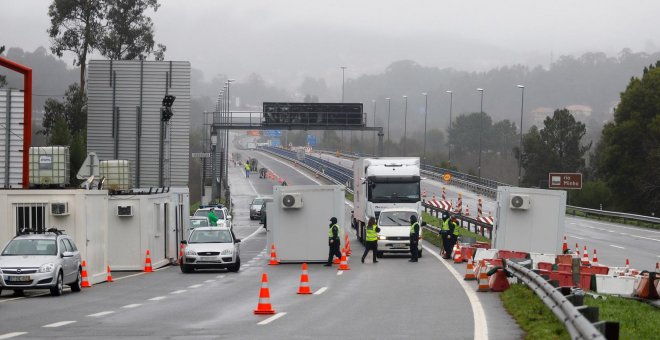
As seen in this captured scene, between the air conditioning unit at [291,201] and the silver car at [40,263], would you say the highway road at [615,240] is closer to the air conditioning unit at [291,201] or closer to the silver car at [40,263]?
the air conditioning unit at [291,201]

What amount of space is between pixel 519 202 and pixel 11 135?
19.2m

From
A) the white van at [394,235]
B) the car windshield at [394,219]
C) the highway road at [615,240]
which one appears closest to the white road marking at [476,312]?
the white van at [394,235]

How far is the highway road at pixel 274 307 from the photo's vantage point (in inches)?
666

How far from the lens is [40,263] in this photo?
2506 cm

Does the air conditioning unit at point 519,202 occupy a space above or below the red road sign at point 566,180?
above

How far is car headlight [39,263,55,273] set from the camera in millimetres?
25031

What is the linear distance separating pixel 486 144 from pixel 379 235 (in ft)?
504

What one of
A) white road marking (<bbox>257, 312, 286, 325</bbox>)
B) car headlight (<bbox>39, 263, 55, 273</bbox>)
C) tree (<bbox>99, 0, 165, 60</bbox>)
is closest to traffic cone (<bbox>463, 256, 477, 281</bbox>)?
car headlight (<bbox>39, 263, 55, 273</bbox>)

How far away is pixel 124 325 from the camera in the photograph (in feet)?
59.3

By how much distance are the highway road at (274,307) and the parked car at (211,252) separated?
0.55 metres

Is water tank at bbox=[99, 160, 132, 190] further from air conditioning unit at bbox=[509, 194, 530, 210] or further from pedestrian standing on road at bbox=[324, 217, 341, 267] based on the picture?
air conditioning unit at bbox=[509, 194, 530, 210]

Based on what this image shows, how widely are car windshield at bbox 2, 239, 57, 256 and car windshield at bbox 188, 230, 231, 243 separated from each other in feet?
32.9

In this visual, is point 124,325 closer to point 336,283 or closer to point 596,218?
point 336,283

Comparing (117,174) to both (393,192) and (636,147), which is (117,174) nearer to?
(393,192)
